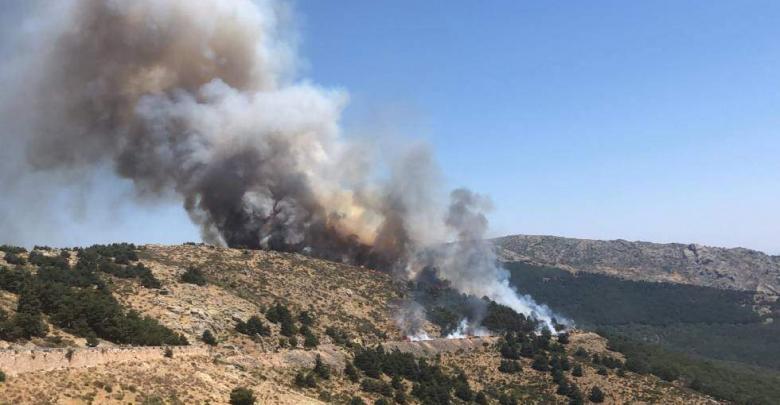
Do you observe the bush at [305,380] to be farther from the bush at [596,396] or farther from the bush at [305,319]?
the bush at [596,396]

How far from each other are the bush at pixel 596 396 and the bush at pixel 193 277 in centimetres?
4542

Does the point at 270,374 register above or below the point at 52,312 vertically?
below

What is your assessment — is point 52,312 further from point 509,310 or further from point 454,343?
point 509,310

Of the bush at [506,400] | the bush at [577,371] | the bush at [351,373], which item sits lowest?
the bush at [506,400]

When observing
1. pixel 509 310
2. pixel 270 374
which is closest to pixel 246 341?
pixel 270 374

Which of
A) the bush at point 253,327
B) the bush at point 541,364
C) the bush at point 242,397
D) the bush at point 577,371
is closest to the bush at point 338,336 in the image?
the bush at point 253,327

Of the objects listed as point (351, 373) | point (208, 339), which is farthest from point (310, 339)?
point (208, 339)

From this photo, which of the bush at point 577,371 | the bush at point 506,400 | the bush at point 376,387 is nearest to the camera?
the bush at point 376,387

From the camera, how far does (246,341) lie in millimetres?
59562

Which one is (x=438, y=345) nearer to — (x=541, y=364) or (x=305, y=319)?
(x=541, y=364)

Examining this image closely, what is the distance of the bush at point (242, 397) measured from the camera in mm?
39125

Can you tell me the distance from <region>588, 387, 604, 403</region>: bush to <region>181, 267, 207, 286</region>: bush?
45423 mm

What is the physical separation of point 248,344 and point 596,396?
39385mm

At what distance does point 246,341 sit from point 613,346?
54.9m
